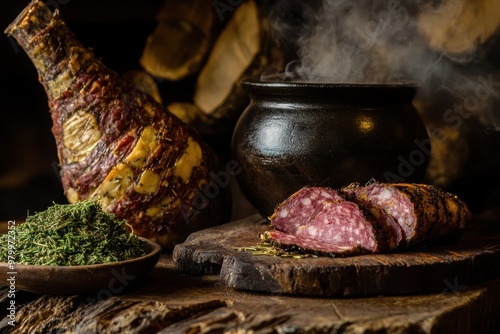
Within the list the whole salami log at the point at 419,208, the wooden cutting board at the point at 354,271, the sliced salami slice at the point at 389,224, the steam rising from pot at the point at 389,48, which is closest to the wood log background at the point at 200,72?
the steam rising from pot at the point at 389,48

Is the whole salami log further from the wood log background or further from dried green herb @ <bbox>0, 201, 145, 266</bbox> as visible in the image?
the wood log background

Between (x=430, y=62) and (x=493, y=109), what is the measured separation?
0.39 m

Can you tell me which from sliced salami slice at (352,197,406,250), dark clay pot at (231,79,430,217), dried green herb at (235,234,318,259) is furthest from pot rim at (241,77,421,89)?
dried green herb at (235,234,318,259)

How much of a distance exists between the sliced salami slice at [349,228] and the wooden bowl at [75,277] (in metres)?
0.60

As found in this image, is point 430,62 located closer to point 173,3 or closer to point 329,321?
point 173,3

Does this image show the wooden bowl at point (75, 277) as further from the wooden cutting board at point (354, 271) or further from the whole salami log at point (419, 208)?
the whole salami log at point (419, 208)

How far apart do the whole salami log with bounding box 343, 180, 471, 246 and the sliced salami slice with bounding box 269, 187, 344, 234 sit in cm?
12

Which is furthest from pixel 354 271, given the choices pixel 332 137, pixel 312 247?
pixel 332 137

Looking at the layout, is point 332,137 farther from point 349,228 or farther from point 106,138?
point 106,138

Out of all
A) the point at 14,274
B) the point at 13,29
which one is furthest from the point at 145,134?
the point at 14,274

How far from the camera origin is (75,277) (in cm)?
226

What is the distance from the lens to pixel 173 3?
4.00 metres

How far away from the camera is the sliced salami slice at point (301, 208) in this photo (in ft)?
8.42

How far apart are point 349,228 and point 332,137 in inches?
19.1
